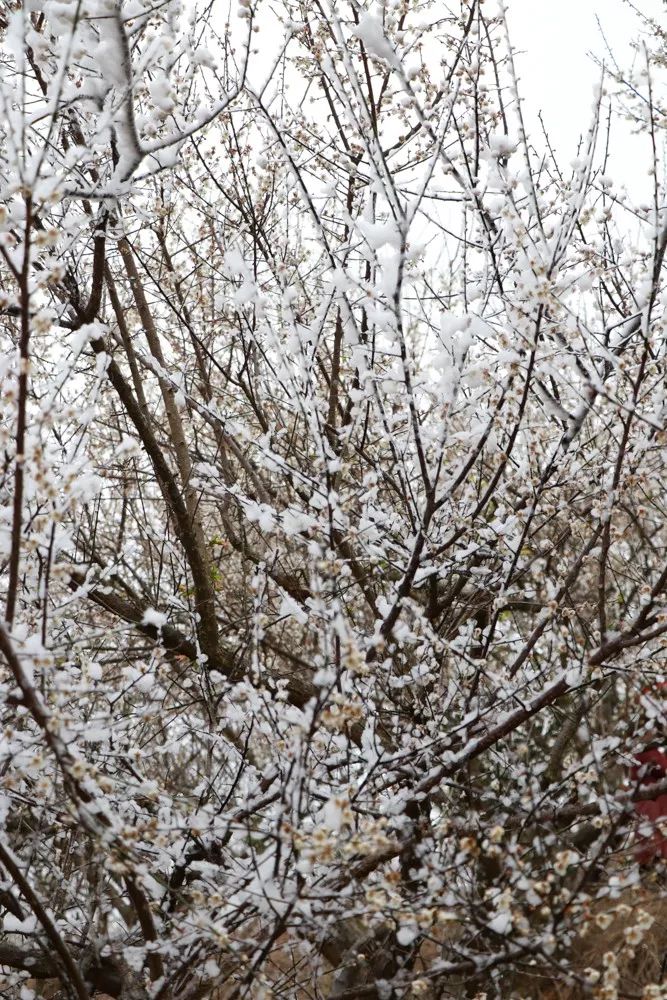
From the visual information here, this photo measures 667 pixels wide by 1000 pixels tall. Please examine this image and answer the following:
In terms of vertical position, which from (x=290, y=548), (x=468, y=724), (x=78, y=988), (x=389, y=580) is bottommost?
(x=78, y=988)

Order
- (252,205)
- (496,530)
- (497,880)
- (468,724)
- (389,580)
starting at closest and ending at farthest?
(497,880) < (468,724) < (496,530) < (389,580) < (252,205)

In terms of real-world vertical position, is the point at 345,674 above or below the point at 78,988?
above

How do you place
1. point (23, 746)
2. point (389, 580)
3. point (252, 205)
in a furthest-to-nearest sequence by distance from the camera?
point (252, 205)
point (389, 580)
point (23, 746)

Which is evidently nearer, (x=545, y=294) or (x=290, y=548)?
(x=545, y=294)

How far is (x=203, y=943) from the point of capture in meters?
2.46

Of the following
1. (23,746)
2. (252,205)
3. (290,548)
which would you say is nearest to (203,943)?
(23,746)

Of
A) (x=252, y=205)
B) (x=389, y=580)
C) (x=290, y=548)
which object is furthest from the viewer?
(x=290, y=548)

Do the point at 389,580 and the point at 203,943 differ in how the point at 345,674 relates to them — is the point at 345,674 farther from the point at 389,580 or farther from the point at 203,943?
the point at 389,580

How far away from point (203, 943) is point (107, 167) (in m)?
3.08

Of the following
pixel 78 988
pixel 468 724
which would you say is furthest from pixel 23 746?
pixel 468 724

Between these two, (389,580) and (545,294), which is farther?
(389,580)

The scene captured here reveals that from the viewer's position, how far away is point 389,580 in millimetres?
4230

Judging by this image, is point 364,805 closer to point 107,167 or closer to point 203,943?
point 203,943

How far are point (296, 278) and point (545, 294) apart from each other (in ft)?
7.33
